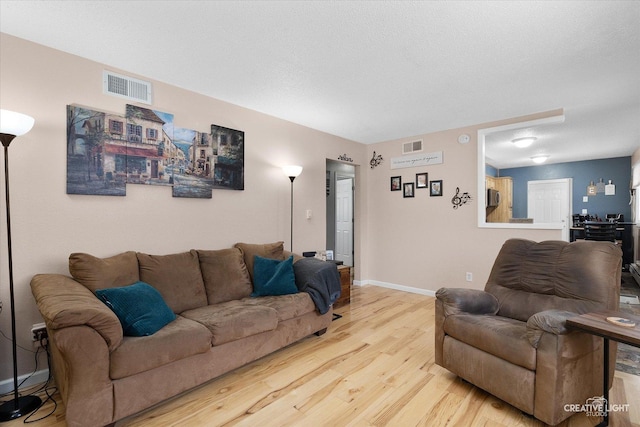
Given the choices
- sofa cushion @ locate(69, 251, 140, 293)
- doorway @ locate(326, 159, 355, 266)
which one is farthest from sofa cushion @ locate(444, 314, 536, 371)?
doorway @ locate(326, 159, 355, 266)

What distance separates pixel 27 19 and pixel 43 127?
2.32 ft

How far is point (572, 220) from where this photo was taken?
7.07 meters

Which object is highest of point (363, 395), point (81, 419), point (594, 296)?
point (594, 296)

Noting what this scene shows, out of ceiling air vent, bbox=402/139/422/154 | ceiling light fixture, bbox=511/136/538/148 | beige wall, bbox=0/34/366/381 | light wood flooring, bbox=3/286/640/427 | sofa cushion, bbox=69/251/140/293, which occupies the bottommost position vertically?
light wood flooring, bbox=3/286/640/427

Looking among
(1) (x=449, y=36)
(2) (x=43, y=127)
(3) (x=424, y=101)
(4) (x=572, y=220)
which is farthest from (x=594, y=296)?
(4) (x=572, y=220)

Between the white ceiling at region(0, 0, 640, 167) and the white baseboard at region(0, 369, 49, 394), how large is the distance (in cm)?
245

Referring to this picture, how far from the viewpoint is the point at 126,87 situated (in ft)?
8.81

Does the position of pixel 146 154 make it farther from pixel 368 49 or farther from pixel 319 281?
pixel 368 49

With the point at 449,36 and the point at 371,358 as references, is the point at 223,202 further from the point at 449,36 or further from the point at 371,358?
the point at 449,36

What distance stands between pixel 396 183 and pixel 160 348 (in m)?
4.10

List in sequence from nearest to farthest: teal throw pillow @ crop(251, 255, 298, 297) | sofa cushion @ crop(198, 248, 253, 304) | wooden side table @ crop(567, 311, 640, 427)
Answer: wooden side table @ crop(567, 311, 640, 427), sofa cushion @ crop(198, 248, 253, 304), teal throw pillow @ crop(251, 255, 298, 297)

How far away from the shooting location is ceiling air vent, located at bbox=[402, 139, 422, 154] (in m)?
4.79

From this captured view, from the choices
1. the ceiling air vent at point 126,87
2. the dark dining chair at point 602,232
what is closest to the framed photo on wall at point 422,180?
the dark dining chair at point 602,232

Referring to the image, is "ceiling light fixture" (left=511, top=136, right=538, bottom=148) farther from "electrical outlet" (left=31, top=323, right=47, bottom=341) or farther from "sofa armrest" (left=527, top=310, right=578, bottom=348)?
"electrical outlet" (left=31, top=323, right=47, bottom=341)
